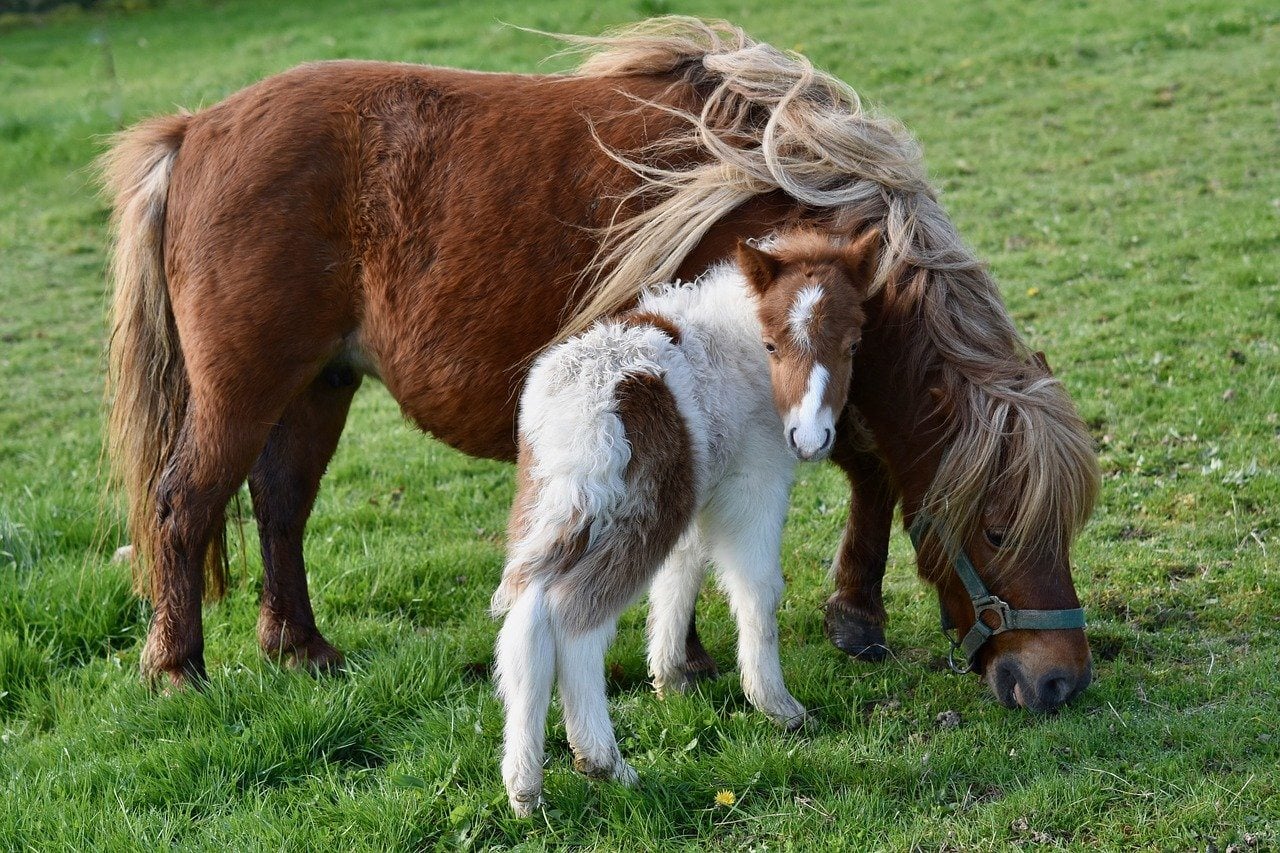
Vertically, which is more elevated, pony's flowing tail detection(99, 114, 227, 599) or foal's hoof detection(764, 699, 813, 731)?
pony's flowing tail detection(99, 114, 227, 599)

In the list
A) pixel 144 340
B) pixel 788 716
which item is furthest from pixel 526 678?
pixel 144 340

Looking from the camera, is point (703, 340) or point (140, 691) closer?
point (703, 340)

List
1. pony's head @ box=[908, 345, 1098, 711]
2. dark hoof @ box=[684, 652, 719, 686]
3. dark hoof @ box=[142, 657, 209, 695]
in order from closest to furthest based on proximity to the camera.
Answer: pony's head @ box=[908, 345, 1098, 711], dark hoof @ box=[684, 652, 719, 686], dark hoof @ box=[142, 657, 209, 695]

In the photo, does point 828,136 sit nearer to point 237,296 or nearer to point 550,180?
point 550,180

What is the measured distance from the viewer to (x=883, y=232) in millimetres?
4059

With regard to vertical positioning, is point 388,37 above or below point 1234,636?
above

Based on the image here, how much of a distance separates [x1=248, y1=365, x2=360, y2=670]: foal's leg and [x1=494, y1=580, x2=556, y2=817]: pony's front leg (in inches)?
62.5

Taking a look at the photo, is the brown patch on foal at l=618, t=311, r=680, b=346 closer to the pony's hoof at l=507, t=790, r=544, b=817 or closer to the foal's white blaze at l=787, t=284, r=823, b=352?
the foal's white blaze at l=787, t=284, r=823, b=352

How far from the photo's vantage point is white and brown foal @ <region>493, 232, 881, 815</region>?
3516 millimetres

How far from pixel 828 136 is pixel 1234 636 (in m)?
2.40

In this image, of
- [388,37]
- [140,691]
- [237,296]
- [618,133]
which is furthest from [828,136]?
[388,37]

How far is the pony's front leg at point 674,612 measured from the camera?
4148 millimetres

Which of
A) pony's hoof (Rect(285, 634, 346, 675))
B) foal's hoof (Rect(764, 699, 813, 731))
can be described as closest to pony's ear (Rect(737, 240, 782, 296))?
foal's hoof (Rect(764, 699, 813, 731))

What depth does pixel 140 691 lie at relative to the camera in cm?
458
